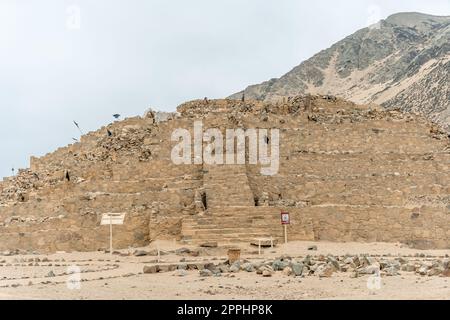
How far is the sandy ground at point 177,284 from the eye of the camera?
45.2 feet

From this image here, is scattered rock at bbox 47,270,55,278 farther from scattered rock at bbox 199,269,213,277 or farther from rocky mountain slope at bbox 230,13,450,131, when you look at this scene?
rocky mountain slope at bbox 230,13,450,131

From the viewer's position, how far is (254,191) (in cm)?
2936

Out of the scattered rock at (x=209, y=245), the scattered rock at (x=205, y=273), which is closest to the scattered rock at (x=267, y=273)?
the scattered rock at (x=205, y=273)

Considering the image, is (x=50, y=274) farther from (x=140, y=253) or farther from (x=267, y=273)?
(x=267, y=273)

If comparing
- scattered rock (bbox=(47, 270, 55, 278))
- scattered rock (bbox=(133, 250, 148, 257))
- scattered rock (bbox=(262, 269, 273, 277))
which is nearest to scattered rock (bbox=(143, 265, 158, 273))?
scattered rock (bbox=(47, 270, 55, 278))

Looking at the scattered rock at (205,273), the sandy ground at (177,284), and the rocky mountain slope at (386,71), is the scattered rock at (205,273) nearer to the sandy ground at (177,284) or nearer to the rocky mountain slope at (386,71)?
the sandy ground at (177,284)

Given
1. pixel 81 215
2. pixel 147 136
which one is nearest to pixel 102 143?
pixel 147 136

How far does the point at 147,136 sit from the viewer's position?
114 feet

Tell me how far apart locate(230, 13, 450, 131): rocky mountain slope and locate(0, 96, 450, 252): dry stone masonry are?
149ft

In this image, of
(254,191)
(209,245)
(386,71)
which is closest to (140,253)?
(209,245)

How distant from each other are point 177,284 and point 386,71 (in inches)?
4186

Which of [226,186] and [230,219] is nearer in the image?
[230,219]
